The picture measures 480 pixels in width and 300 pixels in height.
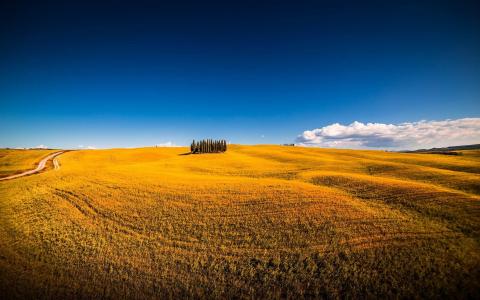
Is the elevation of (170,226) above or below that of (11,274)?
above

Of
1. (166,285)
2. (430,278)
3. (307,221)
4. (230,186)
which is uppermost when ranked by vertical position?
(230,186)

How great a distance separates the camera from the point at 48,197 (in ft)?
61.8

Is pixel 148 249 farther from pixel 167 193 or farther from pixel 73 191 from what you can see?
pixel 73 191

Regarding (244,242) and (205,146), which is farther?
(205,146)

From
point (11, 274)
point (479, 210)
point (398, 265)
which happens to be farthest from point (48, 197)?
point (479, 210)

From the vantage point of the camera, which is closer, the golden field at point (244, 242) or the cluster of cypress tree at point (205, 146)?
the golden field at point (244, 242)

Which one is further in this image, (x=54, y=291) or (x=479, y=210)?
(x=479, y=210)

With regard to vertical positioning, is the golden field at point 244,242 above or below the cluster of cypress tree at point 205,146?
below

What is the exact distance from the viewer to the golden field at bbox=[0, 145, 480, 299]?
9.86 metres

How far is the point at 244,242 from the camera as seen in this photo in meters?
12.6

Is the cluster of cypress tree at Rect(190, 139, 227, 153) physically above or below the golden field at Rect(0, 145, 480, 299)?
above

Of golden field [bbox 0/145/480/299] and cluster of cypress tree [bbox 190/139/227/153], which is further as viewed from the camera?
cluster of cypress tree [bbox 190/139/227/153]

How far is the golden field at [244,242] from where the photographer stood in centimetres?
986

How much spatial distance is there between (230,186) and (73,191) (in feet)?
46.3
